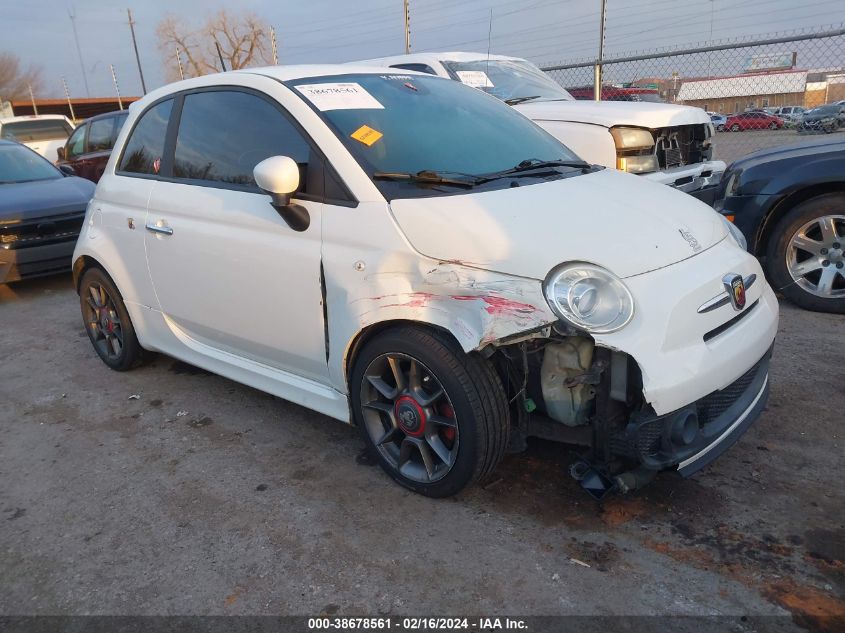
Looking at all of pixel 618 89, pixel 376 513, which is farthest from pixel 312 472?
pixel 618 89

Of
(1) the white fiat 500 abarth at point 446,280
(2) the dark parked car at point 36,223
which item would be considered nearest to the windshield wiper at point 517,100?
(1) the white fiat 500 abarth at point 446,280

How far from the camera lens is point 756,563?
7.64 ft

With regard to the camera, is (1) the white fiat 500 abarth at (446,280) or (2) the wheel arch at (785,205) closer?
(1) the white fiat 500 abarth at (446,280)

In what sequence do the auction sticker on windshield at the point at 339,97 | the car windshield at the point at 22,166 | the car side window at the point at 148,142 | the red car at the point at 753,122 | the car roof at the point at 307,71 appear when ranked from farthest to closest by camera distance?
the red car at the point at 753,122 → the car windshield at the point at 22,166 → the car side window at the point at 148,142 → the car roof at the point at 307,71 → the auction sticker on windshield at the point at 339,97

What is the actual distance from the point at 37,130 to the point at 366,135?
49.7 ft

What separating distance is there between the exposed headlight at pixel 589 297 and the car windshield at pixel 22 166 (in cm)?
719

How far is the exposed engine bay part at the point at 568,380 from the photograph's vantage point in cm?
242

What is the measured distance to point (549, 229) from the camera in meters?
2.50

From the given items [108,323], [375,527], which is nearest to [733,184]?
[375,527]

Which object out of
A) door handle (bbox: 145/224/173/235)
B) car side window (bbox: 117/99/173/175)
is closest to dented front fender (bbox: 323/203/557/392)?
door handle (bbox: 145/224/173/235)

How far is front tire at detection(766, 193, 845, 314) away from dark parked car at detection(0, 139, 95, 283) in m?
6.52

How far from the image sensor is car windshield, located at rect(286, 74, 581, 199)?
2.86 metres

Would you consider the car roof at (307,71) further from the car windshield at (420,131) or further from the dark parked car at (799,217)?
the dark parked car at (799,217)

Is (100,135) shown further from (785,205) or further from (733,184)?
(785,205)
